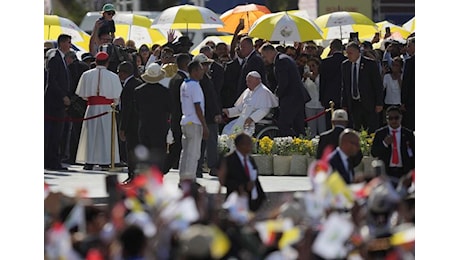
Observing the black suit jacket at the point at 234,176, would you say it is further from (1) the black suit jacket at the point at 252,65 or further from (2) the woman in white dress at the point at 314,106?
(2) the woman in white dress at the point at 314,106

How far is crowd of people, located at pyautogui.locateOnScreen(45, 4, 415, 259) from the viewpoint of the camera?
7352 mm

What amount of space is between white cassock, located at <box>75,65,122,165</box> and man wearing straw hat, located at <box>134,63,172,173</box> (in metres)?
1.92

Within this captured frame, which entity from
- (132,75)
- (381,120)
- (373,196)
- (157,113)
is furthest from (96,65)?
(373,196)

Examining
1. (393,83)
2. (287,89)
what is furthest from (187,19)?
(287,89)

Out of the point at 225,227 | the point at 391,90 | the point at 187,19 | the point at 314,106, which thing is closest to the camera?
the point at 225,227

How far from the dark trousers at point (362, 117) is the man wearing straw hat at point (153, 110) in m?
3.03

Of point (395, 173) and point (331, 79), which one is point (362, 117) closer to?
point (331, 79)

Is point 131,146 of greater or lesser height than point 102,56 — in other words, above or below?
below

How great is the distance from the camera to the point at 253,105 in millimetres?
15891

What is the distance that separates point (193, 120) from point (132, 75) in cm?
167

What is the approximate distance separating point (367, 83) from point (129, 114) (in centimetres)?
302

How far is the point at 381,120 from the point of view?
54.2 ft

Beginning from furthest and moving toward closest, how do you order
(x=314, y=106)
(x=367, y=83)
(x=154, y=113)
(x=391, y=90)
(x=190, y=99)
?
→ 1. (x=314, y=106)
2. (x=391, y=90)
3. (x=367, y=83)
4. (x=154, y=113)
5. (x=190, y=99)
